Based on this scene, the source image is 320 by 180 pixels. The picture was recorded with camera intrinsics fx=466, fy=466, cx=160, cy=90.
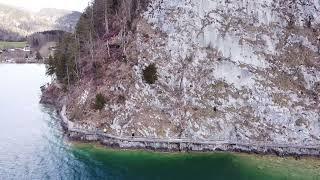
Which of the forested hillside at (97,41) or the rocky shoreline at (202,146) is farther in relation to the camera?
the forested hillside at (97,41)

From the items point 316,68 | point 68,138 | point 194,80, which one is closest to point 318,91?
point 316,68

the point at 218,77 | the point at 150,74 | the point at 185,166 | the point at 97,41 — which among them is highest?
the point at 97,41

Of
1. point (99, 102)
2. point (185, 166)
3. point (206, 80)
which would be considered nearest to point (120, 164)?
point (185, 166)

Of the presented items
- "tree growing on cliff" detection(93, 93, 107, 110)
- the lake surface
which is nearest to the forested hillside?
"tree growing on cliff" detection(93, 93, 107, 110)

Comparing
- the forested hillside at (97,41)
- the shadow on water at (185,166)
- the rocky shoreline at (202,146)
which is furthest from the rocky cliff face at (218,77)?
the shadow on water at (185,166)

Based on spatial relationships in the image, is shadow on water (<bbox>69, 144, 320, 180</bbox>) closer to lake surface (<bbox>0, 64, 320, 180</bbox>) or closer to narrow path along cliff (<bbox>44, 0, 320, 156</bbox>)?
lake surface (<bbox>0, 64, 320, 180</bbox>)

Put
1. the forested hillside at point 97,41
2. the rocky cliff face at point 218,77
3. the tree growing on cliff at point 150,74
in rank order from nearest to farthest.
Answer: the rocky cliff face at point 218,77
the tree growing on cliff at point 150,74
the forested hillside at point 97,41

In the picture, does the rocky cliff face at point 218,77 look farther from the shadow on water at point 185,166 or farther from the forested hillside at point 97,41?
the shadow on water at point 185,166

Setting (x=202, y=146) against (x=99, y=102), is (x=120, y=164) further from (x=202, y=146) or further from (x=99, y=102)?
(x=99, y=102)

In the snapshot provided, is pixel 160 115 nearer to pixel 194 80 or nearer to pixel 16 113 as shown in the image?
pixel 194 80
